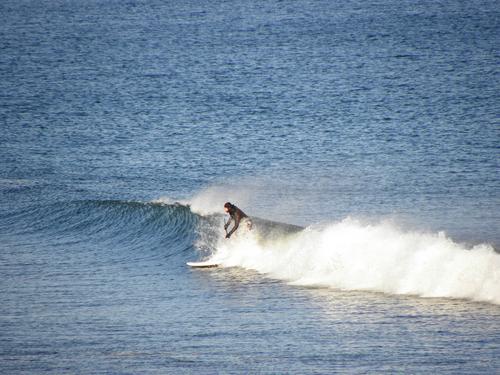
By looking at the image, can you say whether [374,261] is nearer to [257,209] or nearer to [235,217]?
[235,217]

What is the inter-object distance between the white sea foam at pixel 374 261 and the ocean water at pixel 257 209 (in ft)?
0.19

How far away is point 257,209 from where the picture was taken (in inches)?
1214

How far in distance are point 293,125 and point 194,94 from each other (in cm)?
1359

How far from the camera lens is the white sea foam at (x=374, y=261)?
787 inches

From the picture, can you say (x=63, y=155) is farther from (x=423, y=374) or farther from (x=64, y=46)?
(x=64, y=46)

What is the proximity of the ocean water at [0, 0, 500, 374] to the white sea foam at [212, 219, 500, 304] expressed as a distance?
0.06 metres

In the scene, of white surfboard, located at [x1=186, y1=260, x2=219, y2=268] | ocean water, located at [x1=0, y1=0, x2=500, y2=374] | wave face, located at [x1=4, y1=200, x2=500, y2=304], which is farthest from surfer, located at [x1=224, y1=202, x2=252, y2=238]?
white surfboard, located at [x1=186, y1=260, x2=219, y2=268]

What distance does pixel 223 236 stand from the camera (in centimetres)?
2711

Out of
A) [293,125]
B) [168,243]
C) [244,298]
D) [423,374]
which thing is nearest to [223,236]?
[168,243]

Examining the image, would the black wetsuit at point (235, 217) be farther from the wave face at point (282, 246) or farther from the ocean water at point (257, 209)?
the ocean water at point (257, 209)

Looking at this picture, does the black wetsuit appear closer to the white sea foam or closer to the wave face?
the wave face

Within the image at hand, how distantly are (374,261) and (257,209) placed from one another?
9161mm

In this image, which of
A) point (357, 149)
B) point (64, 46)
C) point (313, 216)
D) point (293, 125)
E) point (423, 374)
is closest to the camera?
point (423, 374)

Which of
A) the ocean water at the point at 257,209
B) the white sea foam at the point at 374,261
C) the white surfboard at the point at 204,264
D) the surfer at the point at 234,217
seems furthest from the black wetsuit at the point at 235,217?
the white surfboard at the point at 204,264
